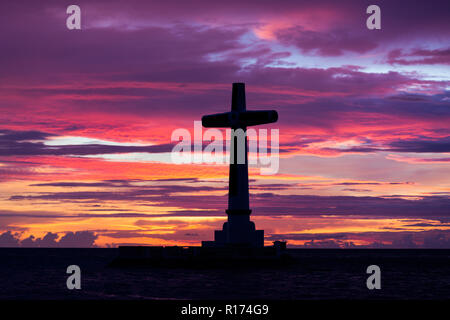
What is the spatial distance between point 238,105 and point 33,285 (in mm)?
28851

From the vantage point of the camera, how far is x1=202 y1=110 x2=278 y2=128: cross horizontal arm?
69.2m

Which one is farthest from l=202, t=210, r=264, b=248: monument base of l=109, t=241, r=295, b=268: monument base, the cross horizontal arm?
the cross horizontal arm

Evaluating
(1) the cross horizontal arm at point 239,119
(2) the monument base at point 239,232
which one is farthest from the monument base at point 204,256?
(1) the cross horizontal arm at point 239,119

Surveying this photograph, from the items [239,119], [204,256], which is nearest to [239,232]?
[204,256]

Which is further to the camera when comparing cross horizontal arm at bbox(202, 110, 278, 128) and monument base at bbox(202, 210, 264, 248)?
monument base at bbox(202, 210, 264, 248)

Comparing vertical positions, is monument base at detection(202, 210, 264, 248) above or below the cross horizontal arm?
below

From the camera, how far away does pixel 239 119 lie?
232ft

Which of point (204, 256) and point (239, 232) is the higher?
point (239, 232)

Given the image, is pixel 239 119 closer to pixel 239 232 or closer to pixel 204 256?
pixel 239 232

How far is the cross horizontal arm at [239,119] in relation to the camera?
227ft

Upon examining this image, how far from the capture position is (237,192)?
71562mm

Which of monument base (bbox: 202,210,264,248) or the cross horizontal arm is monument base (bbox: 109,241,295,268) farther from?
the cross horizontal arm

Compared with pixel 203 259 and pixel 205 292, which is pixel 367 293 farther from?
pixel 203 259
